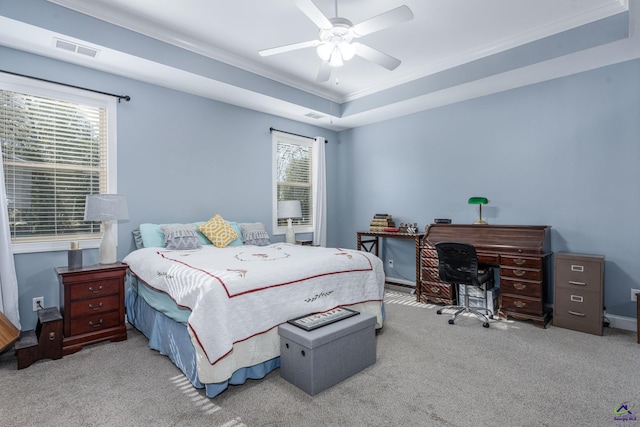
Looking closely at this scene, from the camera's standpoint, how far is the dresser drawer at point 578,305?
315 cm

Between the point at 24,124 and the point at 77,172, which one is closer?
the point at 24,124

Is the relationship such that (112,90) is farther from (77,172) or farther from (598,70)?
(598,70)

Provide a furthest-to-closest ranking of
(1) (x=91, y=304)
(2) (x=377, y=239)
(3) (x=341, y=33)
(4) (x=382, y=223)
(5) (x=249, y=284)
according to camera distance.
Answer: (2) (x=377, y=239)
(4) (x=382, y=223)
(1) (x=91, y=304)
(3) (x=341, y=33)
(5) (x=249, y=284)

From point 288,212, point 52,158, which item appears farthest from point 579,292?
point 52,158

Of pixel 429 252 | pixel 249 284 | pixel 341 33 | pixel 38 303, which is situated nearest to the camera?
pixel 249 284

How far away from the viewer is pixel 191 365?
7.27 feet

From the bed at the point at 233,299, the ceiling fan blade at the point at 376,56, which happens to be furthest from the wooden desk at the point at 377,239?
the ceiling fan blade at the point at 376,56

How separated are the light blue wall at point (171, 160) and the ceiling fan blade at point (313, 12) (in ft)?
7.63

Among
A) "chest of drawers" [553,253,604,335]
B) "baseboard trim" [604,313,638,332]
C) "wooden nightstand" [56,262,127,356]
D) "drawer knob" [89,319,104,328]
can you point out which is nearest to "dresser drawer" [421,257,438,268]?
"chest of drawers" [553,253,604,335]

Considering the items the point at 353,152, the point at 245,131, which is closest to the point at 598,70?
the point at 353,152

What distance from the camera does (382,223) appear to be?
513cm

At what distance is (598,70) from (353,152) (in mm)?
3348

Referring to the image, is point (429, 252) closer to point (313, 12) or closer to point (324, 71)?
point (324, 71)

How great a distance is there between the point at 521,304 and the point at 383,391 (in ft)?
7.17
